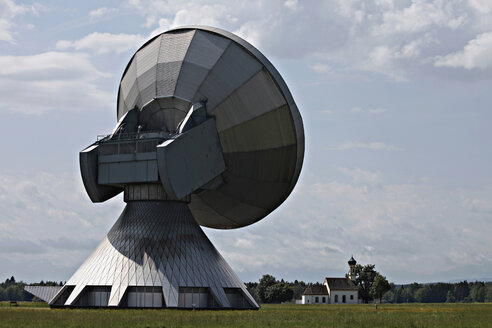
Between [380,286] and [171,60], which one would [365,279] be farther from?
[171,60]

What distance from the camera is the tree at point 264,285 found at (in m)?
114

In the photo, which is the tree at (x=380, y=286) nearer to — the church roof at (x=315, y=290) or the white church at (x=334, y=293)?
the white church at (x=334, y=293)

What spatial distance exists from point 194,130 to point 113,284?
10.7 meters

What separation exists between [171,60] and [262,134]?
8.15 meters

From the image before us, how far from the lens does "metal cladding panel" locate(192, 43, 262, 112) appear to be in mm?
48250

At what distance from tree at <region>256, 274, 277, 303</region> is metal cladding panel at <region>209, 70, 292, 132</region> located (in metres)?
68.7

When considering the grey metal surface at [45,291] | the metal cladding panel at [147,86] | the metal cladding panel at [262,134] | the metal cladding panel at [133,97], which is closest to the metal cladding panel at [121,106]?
the metal cladding panel at [133,97]

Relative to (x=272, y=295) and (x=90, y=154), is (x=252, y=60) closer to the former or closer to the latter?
(x=90, y=154)

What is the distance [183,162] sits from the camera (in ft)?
146

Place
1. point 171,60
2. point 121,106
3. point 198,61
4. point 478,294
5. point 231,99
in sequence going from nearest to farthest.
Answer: point 231,99 → point 198,61 → point 171,60 → point 121,106 → point 478,294

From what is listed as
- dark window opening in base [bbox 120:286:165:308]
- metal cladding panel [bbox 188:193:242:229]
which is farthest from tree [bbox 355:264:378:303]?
dark window opening in base [bbox 120:286:165:308]

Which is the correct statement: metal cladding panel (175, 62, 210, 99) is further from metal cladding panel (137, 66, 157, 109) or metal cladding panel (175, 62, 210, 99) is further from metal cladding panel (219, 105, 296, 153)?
metal cladding panel (219, 105, 296, 153)

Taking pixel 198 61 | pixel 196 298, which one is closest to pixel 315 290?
pixel 198 61

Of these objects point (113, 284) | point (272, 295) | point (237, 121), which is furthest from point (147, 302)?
point (272, 295)
